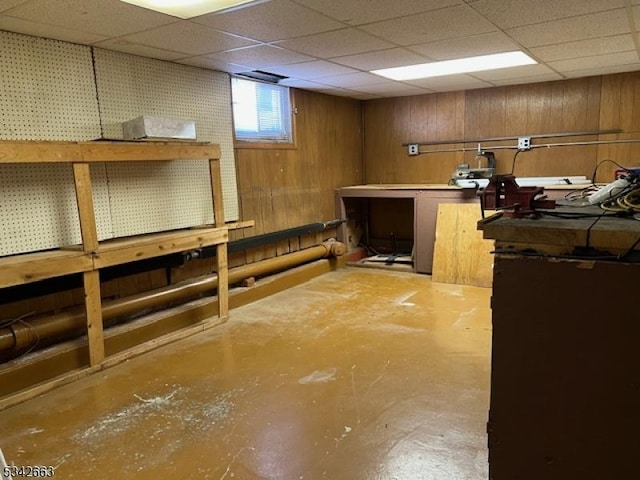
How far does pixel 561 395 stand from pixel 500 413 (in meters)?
0.17

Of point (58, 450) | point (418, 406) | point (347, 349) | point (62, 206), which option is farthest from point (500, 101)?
point (58, 450)

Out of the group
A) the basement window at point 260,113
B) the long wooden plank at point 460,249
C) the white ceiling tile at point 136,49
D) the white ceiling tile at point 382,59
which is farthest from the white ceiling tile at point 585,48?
the white ceiling tile at point 136,49

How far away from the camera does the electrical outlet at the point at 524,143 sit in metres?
5.29

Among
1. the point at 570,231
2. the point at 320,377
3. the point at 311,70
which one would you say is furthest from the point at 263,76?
the point at 570,231

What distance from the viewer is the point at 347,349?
3.28 metres

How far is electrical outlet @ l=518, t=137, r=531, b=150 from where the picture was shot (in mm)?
5285

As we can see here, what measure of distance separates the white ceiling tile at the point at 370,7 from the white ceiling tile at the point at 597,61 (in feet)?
6.94

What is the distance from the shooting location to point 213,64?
3834 mm

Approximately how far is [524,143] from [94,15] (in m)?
4.44

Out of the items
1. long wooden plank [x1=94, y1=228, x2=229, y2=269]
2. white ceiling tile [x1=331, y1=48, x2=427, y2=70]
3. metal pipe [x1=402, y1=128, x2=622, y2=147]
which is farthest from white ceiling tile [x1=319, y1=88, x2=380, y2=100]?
long wooden plank [x1=94, y1=228, x2=229, y2=269]

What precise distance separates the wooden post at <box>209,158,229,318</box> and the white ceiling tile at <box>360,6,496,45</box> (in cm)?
150

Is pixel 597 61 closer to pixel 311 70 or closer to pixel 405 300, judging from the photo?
pixel 311 70

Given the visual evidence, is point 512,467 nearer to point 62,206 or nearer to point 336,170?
point 62,206

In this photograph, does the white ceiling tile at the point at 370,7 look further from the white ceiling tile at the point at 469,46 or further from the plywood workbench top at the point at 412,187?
the plywood workbench top at the point at 412,187
